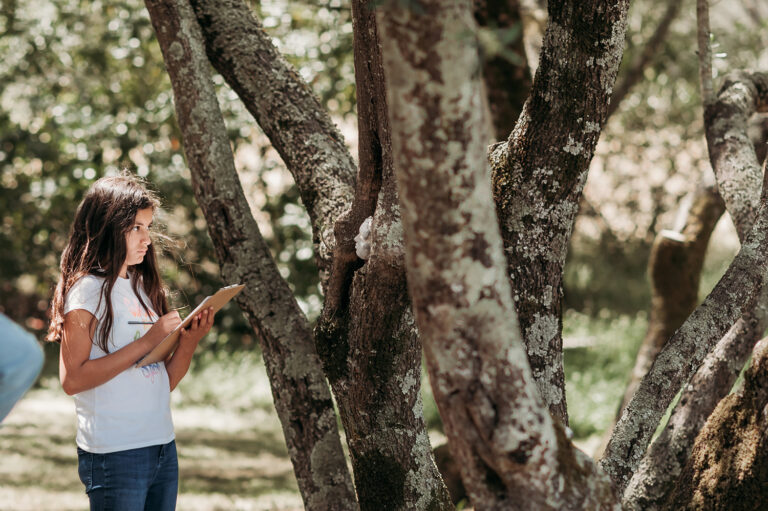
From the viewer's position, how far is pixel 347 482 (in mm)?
3129

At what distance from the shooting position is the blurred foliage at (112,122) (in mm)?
6785

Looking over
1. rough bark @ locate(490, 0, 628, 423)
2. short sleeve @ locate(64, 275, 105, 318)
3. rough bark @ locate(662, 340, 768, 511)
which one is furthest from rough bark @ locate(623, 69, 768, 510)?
short sleeve @ locate(64, 275, 105, 318)

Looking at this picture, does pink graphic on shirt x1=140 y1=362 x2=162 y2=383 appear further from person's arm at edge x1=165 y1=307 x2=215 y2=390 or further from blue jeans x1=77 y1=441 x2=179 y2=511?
blue jeans x1=77 y1=441 x2=179 y2=511

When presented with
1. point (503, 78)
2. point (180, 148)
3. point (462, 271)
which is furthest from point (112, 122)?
point (462, 271)

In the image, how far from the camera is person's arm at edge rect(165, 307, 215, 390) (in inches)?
108

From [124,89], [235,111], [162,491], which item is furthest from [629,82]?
[162,491]

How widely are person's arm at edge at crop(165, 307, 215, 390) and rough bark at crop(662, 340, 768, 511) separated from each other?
1.70 meters

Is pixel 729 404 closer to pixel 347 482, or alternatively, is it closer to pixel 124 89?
pixel 347 482

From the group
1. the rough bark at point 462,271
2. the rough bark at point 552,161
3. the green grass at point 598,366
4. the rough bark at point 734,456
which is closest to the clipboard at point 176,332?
the rough bark at point 552,161

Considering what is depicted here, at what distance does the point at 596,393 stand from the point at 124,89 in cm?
547

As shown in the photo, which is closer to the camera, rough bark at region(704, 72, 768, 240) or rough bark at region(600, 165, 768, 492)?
rough bark at region(600, 165, 768, 492)

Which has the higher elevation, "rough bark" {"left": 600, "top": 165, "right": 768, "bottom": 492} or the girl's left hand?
the girl's left hand

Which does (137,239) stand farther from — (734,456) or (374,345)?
(734,456)

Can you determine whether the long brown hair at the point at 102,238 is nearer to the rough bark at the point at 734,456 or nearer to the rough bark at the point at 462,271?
the rough bark at the point at 462,271
